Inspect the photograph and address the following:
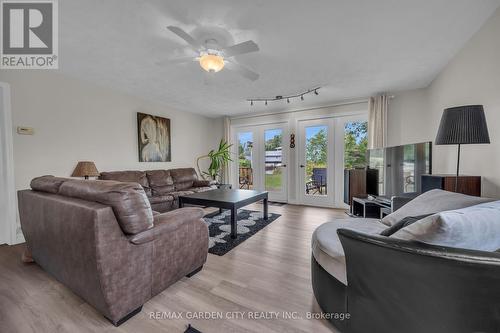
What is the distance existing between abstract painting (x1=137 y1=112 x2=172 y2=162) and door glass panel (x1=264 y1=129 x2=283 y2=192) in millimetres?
2408

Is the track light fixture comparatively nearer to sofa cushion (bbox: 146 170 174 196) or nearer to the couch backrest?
sofa cushion (bbox: 146 170 174 196)

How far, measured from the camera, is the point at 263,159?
5.24 m

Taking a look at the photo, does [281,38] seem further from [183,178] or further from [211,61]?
[183,178]

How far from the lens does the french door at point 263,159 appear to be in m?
4.98

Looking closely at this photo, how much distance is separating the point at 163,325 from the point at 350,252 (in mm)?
1266

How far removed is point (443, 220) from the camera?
79 centimetres

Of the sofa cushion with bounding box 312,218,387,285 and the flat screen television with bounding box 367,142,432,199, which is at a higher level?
the flat screen television with bounding box 367,142,432,199

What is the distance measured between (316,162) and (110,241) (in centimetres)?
416

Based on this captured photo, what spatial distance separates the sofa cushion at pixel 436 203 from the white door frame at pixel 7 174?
4.25 m

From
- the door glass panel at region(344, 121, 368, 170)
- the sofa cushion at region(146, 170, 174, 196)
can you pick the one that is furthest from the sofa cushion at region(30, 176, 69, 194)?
the door glass panel at region(344, 121, 368, 170)

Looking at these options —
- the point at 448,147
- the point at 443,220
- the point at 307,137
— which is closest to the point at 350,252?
the point at 443,220

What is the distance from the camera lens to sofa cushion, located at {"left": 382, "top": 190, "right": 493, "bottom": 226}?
1306 millimetres

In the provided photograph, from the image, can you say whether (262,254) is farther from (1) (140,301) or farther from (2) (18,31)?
(2) (18,31)

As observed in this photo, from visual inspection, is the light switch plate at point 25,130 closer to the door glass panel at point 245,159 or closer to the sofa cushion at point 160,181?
the sofa cushion at point 160,181
